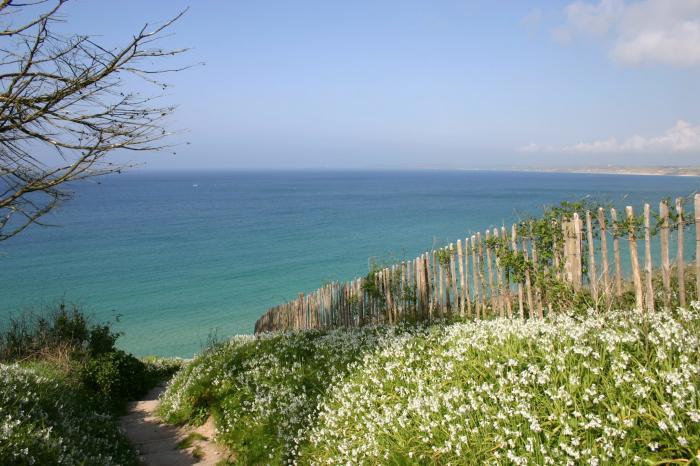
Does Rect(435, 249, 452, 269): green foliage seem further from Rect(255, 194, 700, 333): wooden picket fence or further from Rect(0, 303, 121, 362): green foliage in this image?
Rect(0, 303, 121, 362): green foliage

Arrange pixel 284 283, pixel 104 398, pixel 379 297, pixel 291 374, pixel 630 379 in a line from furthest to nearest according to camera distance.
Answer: pixel 284 283 → pixel 379 297 → pixel 104 398 → pixel 291 374 → pixel 630 379

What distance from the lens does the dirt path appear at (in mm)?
7024

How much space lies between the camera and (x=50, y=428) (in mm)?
5332

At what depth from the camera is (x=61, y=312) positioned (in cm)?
1327

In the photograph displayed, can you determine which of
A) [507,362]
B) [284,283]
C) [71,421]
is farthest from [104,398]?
[284,283]

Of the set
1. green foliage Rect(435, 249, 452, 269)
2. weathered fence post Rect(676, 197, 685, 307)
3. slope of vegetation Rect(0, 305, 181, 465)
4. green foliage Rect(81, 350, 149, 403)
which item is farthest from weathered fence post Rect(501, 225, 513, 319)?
green foliage Rect(81, 350, 149, 403)

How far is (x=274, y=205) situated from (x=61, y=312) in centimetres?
7280

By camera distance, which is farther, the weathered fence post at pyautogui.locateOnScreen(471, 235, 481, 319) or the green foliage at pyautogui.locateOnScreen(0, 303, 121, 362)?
the green foliage at pyautogui.locateOnScreen(0, 303, 121, 362)

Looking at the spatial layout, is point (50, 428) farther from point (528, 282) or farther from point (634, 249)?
point (634, 249)

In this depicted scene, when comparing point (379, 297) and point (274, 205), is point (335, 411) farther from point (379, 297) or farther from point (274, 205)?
point (274, 205)

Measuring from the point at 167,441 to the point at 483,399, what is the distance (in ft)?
18.6

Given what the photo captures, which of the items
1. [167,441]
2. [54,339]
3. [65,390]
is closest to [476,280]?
[167,441]

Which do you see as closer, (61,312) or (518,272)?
(518,272)

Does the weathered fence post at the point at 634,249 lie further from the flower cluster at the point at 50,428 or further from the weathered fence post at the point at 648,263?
the flower cluster at the point at 50,428
